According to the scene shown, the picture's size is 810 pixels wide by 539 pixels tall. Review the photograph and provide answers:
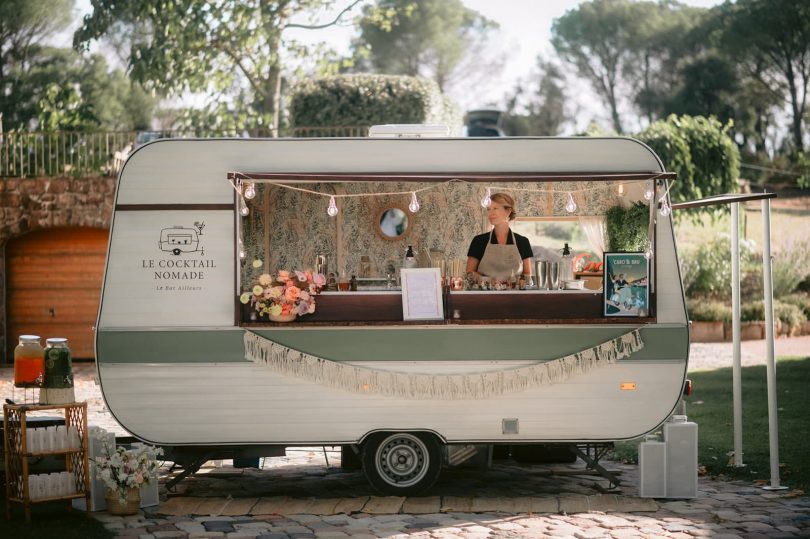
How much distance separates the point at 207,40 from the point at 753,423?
45.0 ft

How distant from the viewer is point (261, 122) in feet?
69.5

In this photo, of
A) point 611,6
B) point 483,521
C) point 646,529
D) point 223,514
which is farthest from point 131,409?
point 611,6

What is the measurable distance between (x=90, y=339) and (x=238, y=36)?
683 centimetres

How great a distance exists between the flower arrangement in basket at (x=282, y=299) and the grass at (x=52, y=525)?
1.74 meters

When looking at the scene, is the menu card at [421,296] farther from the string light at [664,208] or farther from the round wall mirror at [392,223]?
the round wall mirror at [392,223]

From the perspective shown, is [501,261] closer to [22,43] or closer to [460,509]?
[460,509]

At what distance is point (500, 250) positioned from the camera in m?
8.15

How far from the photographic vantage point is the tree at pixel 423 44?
39750 mm

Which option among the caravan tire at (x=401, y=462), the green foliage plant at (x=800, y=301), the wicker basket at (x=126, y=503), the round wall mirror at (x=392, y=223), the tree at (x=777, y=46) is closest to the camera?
the wicker basket at (x=126, y=503)

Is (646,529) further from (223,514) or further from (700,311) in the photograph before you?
(700,311)

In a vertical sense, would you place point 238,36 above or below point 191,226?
above

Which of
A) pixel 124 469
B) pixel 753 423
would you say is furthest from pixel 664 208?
pixel 753 423

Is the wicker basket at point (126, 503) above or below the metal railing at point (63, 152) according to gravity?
below

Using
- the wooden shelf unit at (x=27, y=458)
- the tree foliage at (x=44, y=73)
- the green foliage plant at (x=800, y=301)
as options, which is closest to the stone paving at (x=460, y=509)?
the wooden shelf unit at (x=27, y=458)
